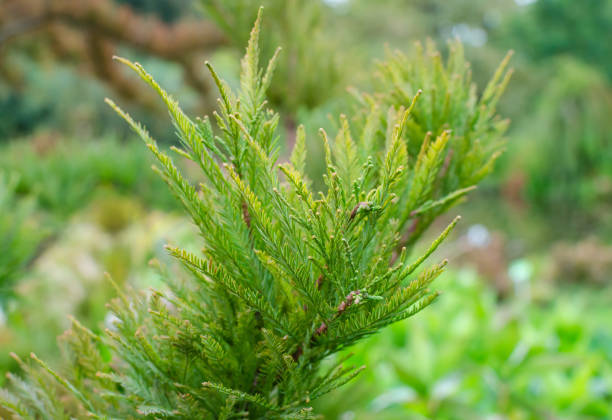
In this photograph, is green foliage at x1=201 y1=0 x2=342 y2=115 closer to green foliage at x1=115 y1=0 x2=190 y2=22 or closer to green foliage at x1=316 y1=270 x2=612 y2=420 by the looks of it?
green foliage at x1=316 y1=270 x2=612 y2=420

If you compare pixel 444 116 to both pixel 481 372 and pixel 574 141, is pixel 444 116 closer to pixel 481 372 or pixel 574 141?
pixel 481 372

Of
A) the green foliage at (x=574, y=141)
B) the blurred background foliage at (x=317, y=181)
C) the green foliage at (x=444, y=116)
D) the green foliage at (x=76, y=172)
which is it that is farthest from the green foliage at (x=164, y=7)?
the green foliage at (x=444, y=116)

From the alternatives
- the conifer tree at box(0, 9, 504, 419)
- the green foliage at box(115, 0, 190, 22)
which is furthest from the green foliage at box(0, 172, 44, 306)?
the green foliage at box(115, 0, 190, 22)

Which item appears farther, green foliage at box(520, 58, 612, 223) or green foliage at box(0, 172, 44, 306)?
green foliage at box(520, 58, 612, 223)

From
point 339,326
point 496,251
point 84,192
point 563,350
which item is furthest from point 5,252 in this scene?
point 496,251

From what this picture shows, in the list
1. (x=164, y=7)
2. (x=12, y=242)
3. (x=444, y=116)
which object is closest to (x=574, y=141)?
(x=444, y=116)

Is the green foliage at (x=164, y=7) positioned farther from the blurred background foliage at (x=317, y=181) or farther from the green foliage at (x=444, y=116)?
the green foliage at (x=444, y=116)
